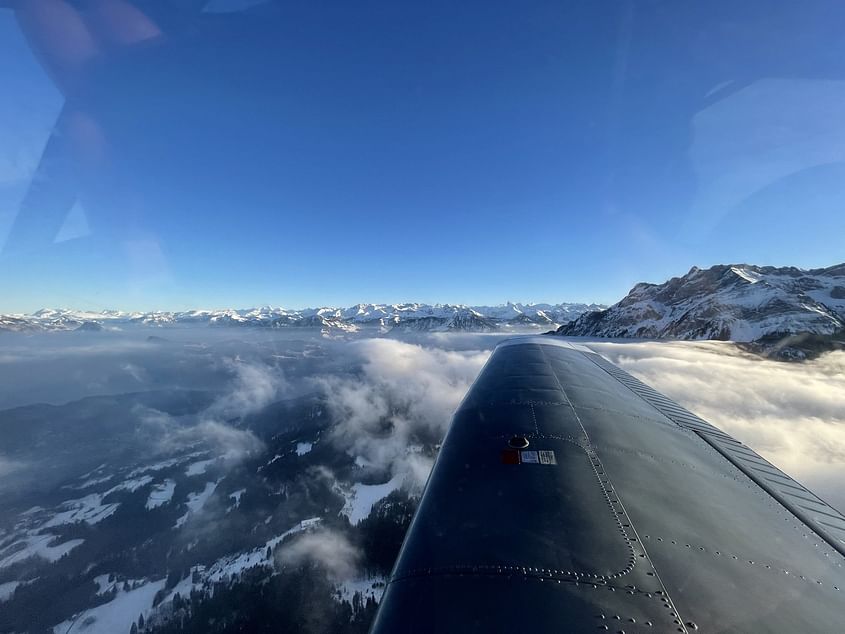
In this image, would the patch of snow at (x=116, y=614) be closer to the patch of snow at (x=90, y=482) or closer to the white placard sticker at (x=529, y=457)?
the patch of snow at (x=90, y=482)

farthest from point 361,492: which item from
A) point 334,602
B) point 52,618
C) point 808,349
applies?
point 808,349

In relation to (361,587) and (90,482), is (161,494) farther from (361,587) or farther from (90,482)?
(361,587)

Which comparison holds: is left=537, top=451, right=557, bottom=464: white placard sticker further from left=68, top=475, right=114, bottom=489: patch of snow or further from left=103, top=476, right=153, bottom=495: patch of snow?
left=68, top=475, right=114, bottom=489: patch of snow

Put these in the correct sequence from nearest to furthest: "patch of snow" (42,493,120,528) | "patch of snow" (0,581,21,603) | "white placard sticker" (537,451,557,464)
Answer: "white placard sticker" (537,451,557,464) → "patch of snow" (0,581,21,603) → "patch of snow" (42,493,120,528)

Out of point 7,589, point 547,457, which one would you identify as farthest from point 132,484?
point 547,457

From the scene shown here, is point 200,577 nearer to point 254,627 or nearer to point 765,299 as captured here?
point 254,627

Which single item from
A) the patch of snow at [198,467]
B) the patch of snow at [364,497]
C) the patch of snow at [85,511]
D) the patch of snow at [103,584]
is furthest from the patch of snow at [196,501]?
the patch of snow at [364,497]

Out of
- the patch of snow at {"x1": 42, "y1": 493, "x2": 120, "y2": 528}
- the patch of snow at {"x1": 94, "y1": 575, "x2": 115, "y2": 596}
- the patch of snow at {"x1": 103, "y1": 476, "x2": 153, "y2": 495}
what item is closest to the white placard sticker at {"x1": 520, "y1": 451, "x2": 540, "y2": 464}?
the patch of snow at {"x1": 94, "y1": 575, "x2": 115, "y2": 596}
